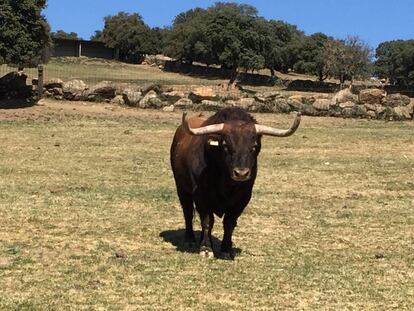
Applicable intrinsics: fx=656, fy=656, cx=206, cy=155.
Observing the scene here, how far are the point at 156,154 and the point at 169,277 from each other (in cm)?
1122

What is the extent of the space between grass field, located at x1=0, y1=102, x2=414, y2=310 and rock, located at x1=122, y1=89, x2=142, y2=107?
37.0ft

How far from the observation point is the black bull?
7223 mm

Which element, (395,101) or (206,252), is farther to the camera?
→ (395,101)

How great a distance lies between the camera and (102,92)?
31484 mm

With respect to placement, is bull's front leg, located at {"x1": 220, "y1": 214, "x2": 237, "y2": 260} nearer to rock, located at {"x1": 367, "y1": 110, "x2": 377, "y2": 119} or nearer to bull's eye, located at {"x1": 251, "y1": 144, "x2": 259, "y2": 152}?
bull's eye, located at {"x1": 251, "y1": 144, "x2": 259, "y2": 152}

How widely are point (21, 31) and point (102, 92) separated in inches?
198

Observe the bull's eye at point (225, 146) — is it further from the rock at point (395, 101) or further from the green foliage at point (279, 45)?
the green foliage at point (279, 45)

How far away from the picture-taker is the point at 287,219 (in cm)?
1055

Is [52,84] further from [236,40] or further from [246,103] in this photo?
[236,40]

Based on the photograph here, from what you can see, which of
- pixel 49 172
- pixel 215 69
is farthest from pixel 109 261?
pixel 215 69

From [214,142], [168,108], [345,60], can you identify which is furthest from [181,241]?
[345,60]

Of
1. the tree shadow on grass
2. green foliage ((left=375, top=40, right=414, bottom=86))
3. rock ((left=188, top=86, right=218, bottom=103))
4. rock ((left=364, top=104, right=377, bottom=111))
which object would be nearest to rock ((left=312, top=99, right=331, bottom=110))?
rock ((left=364, top=104, right=377, bottom=111))

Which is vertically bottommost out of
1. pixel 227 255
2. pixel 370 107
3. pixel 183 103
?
pixel 227 255

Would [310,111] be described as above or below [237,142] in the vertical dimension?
below
